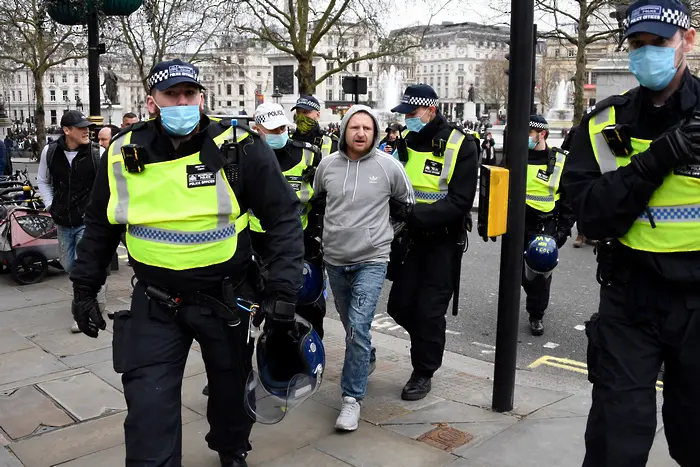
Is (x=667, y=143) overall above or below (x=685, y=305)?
above

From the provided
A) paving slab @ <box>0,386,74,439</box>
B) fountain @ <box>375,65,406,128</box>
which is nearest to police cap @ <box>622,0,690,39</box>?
paving slab @ <box>0,386,74,439</box>

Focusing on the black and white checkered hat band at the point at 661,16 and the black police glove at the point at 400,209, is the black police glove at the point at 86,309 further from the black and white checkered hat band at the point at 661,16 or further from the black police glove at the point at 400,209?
the black and white checkered hat band at the point at 661,16

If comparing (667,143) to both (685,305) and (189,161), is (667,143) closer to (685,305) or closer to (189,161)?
Result: (685,305)

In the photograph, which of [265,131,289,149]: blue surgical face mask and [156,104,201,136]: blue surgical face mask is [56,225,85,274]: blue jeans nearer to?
[265,131,289,149]: blue surgical face mask

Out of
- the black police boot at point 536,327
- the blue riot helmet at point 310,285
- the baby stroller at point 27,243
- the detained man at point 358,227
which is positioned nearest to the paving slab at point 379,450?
the detained man at point 358,227

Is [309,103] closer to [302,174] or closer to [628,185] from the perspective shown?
[302,174]

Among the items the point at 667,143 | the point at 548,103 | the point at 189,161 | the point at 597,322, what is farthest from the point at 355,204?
the point at 548,103

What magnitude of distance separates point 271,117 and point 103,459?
Result: 2557 millimetres

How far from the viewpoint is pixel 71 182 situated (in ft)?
23.3

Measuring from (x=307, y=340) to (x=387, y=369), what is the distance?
1.96m

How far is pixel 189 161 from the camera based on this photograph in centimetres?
337

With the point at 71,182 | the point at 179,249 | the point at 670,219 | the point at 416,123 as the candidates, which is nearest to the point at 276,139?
the point at 416,123

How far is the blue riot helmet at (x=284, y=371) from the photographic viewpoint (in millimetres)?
3766

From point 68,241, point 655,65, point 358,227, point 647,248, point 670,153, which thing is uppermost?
point 655,65
